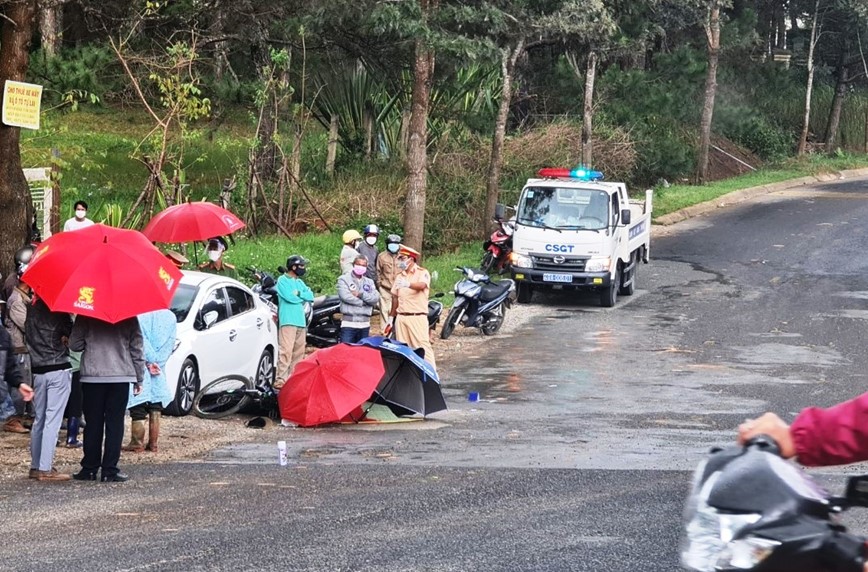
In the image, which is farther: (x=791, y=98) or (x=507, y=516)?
(x=791, y=98)

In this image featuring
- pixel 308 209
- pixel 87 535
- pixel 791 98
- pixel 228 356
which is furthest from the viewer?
pixel 791 98

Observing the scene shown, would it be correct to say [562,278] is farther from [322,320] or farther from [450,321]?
[322,320]

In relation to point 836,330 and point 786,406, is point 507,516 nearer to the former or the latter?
point 786,406

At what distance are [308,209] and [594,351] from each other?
415 inches

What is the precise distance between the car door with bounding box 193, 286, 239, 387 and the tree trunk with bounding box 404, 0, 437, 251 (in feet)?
26.0

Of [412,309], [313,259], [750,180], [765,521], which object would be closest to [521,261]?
Result: [313,259]

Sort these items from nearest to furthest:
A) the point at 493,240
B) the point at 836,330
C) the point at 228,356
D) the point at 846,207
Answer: the point at 228,356 < the point at 836,330 < the point at 493,240 < the point at 846,207

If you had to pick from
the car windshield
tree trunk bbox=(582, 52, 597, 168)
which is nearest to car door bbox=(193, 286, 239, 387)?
the car windshield

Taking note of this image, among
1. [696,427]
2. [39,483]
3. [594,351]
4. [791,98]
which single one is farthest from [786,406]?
[791,98]

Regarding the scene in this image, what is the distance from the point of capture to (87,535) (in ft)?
25.8

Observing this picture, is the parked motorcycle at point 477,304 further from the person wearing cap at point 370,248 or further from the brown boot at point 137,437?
the brown boot at point 137,437

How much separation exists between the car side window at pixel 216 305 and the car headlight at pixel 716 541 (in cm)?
1138

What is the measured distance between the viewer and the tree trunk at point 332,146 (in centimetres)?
2992

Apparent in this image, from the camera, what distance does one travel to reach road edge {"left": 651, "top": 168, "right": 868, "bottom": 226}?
35438mm
